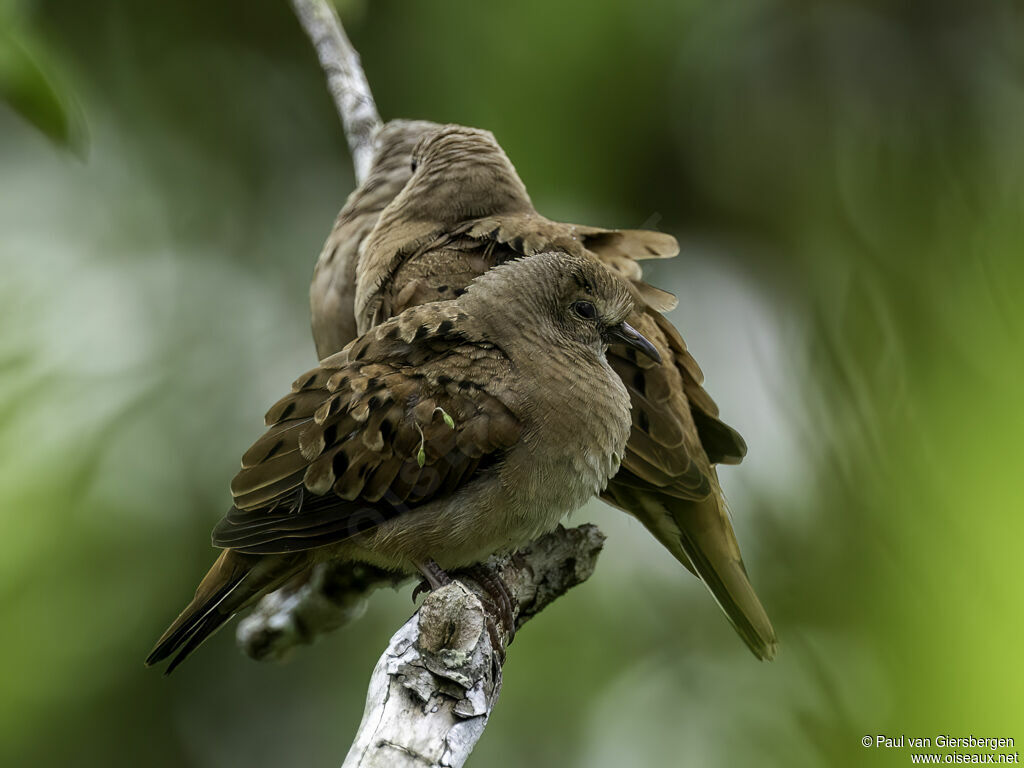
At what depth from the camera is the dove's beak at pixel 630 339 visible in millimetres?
2467

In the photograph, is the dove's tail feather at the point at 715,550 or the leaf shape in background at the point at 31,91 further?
the dove's tail feather at the point at 715,550

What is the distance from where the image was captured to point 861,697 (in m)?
2.14

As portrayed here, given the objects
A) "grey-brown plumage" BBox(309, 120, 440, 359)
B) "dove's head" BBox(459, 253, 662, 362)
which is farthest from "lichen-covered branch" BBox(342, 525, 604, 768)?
"grey-brown plumage" BBox(309, 120, 440, 359)

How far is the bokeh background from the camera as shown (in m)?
2.17

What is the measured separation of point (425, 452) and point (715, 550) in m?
0.96

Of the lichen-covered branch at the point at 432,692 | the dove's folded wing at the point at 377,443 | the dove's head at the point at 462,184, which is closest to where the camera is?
the lichen-covered branch at the point at 432,692

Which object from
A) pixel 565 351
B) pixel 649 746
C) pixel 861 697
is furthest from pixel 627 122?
pixel 861 697

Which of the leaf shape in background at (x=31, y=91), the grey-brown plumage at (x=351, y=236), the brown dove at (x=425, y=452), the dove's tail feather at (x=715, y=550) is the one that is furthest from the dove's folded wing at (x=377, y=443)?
the grey-brown plumage at (x=351, y=236)

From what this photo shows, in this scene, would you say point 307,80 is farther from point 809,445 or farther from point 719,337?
point 809,445

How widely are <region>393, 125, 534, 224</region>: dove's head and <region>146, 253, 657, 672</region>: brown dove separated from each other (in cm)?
66

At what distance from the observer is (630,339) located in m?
2.48

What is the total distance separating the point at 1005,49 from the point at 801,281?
987 mm

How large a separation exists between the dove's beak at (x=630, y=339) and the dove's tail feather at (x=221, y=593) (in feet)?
3.06

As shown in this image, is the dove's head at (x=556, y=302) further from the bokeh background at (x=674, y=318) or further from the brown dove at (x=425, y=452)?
the bokeh background at (x=674, y=318)
